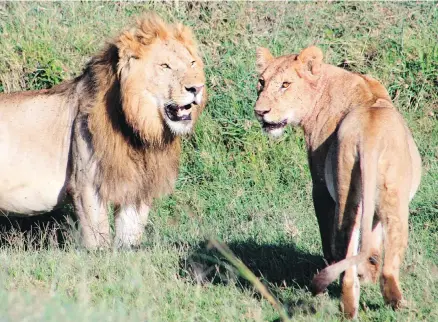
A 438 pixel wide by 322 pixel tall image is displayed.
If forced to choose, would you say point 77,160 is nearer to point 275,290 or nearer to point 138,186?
point 138,186

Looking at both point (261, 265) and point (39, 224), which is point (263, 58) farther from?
point (39, 224)

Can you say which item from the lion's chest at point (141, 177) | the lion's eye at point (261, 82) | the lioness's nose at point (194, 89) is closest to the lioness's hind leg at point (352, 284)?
the lion's eye at point (261, 82)

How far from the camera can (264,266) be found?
5.52m

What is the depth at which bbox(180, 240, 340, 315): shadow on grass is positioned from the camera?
5070 millimetres

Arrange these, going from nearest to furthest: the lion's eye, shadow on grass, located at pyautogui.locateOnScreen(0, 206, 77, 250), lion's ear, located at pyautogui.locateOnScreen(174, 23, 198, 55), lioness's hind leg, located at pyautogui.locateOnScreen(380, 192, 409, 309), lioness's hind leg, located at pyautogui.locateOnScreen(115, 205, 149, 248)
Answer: lioness's hind leg, located at pyautogui.locateOnScreen(380, 192, 409, 309) < the lion's eye < lion's ear, located at pyautogui.locateOnScreen(174, 23, 198, 55) < lioness's hind leg, located at pyautogui.locateOnScreen(115, 205, 149, 248) < shadow on grass, located at pyautogui.locateOnScreen(0, 206, 77, 250)

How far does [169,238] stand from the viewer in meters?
6.28

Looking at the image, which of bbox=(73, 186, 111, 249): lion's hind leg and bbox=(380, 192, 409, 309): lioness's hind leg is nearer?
bbox=(380, 192, 409, 309): lioness's hind leg

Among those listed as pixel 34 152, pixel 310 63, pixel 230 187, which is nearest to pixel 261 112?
pixel 310 63

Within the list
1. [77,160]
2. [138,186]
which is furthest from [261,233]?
[77,160]

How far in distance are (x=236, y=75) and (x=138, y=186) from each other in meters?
2.58

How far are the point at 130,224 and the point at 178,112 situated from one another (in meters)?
0.89

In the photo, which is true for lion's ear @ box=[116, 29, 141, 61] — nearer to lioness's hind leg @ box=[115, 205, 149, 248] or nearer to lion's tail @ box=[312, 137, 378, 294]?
lioness's hind leg @ box=[115, 205, 149, 248]

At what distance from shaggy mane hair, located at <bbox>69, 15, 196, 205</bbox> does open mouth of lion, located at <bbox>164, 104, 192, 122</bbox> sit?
90mm

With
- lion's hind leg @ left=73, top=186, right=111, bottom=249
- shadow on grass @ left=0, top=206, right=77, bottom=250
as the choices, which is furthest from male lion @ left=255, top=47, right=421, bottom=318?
shadow on grass @ left=0, top=206, right=77, bottom=250
